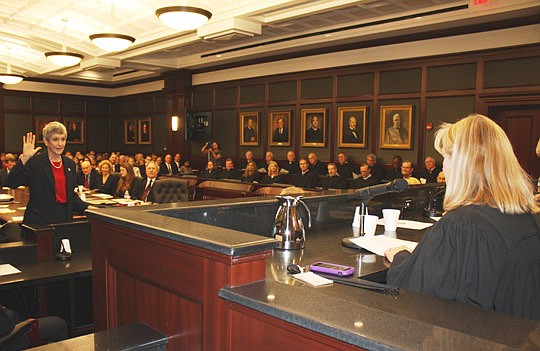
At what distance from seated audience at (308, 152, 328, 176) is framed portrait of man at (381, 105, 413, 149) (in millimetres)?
1469

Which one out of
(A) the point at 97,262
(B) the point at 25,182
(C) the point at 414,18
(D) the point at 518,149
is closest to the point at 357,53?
(C) the point at 414,18

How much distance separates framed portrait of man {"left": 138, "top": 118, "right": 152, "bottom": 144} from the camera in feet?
54.2

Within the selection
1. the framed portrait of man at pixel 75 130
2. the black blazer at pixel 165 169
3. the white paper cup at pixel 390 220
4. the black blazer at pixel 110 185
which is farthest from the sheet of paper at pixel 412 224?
the framed portrait of man at pixel 75 130

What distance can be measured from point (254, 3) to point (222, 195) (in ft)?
11.4

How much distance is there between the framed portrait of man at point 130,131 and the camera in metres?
17.3

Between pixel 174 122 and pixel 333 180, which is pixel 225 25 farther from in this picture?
pixel 174 122

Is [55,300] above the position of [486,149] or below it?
below

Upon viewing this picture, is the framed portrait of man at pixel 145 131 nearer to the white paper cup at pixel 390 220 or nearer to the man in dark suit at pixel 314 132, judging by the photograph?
the man in dark suit at pixel 314 132

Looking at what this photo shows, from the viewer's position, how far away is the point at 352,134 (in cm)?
1062

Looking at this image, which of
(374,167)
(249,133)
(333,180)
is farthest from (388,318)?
(249,133)

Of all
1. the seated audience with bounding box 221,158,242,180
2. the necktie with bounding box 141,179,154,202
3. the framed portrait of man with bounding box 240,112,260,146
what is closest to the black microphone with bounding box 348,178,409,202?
the necktie with bounding box 141,179,154,202

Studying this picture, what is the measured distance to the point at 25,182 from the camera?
3.98m

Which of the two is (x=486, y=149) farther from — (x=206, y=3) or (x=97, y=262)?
(x=206, y=3)

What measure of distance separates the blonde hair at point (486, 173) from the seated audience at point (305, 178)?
8.61 m
